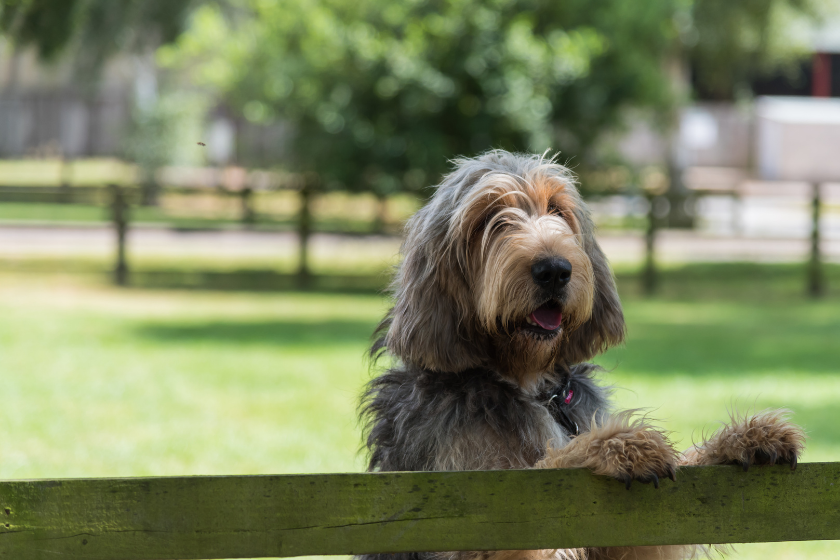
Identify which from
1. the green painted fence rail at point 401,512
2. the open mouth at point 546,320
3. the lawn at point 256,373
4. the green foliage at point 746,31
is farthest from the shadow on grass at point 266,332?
the green foliage at point 746,31

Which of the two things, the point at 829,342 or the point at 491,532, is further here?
the point at 829,342

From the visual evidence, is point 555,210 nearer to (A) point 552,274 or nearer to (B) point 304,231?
(A) point 552,274

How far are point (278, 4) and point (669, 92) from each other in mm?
8414

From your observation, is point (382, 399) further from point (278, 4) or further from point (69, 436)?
point (278, 4)

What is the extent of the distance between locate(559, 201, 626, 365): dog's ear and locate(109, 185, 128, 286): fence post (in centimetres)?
1397

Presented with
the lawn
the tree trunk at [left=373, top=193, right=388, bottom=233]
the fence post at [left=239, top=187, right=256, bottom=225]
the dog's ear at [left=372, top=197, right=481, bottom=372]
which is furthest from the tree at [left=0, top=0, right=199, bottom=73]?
the tree trunk at [left=373, top=193, right=388, bottom=233]

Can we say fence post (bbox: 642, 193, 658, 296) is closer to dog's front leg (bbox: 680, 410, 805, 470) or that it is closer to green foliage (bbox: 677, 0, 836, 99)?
green foliage (bbox: 677, 0, 836, 99)

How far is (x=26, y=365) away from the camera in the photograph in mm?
10227

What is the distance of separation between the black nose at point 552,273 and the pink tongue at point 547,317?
106 mm

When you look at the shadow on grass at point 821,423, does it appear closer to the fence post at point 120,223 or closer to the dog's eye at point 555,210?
the dog's eye at point 555,210

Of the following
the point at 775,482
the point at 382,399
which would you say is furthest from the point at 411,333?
the point at 775,482

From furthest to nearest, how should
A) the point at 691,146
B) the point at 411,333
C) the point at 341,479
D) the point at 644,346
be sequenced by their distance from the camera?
the point at 691,146 → the point at 644,346 → the point at 411,333 → the point at 341,479

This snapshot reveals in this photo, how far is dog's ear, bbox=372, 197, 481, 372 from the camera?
11.5 ft

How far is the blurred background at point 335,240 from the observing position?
7.92 meters
